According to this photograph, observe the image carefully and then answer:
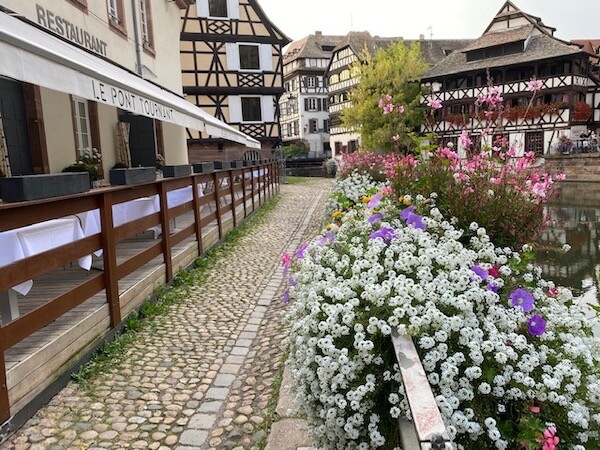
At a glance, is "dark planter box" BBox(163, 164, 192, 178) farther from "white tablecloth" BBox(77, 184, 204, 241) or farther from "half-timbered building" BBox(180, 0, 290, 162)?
"half-timbered building" BBox(180, 0, 290, 162)

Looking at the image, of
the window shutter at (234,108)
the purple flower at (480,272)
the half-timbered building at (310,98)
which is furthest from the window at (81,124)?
the half-timbered building at (310,98)

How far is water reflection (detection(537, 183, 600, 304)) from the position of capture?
815cm

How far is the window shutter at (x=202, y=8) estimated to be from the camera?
25156 mm

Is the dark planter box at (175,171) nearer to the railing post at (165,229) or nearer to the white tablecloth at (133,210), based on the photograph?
the white tablecloth at (133,210)

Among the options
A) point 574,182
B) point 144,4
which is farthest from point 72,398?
point 574,182

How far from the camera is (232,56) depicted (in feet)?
84.5

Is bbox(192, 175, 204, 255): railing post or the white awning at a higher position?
the white awning

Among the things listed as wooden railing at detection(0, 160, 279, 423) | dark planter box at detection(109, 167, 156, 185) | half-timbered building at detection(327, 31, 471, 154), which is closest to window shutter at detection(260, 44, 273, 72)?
half-timbered building at detection(327, 31, 471, 154)

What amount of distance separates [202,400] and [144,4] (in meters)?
11.9

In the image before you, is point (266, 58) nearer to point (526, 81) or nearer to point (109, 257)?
point (526, 81)

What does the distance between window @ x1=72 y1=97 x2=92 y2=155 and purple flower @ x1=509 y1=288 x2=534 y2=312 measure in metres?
8.15

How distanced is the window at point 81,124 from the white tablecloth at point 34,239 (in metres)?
5.36

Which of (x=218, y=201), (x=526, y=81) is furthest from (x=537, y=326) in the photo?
(x=526, y=81)

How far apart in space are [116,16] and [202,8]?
15.5m
